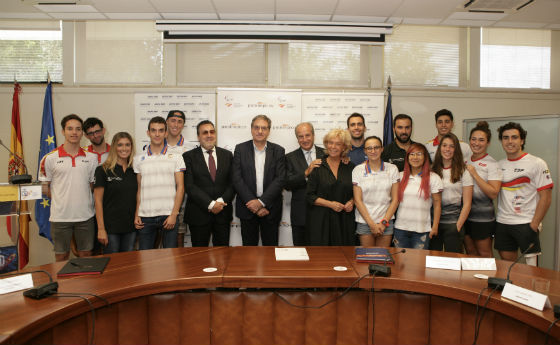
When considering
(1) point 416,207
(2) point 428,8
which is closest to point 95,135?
(1) point 416,207

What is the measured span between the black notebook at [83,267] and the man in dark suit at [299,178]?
181 cm

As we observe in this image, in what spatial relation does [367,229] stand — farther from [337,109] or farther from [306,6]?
[306,6]

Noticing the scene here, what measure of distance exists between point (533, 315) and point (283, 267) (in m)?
1.15

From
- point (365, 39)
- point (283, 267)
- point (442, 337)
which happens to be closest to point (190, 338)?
point (283, 267)

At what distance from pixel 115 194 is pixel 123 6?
2247 mm

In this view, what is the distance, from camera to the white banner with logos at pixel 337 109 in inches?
166

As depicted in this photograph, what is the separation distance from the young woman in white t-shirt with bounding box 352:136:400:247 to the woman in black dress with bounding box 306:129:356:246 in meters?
0.09

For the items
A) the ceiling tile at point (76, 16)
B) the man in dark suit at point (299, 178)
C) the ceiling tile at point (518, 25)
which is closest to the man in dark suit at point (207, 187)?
the man in dark suit at point (299, 178)

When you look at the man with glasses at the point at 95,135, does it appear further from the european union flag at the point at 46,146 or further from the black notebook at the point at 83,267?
the black notebook at the point at 83,267

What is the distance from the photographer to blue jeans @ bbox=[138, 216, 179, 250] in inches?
122

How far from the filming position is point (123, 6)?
3.82 meters

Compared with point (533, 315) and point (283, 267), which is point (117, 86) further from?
point (533, 315)

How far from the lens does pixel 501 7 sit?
3.80 m

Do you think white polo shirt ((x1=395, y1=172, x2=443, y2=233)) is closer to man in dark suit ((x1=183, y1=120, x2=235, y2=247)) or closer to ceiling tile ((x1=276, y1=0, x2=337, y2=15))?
man in dark suit ((x1=183, y1=120, x2=235, y2=247))
